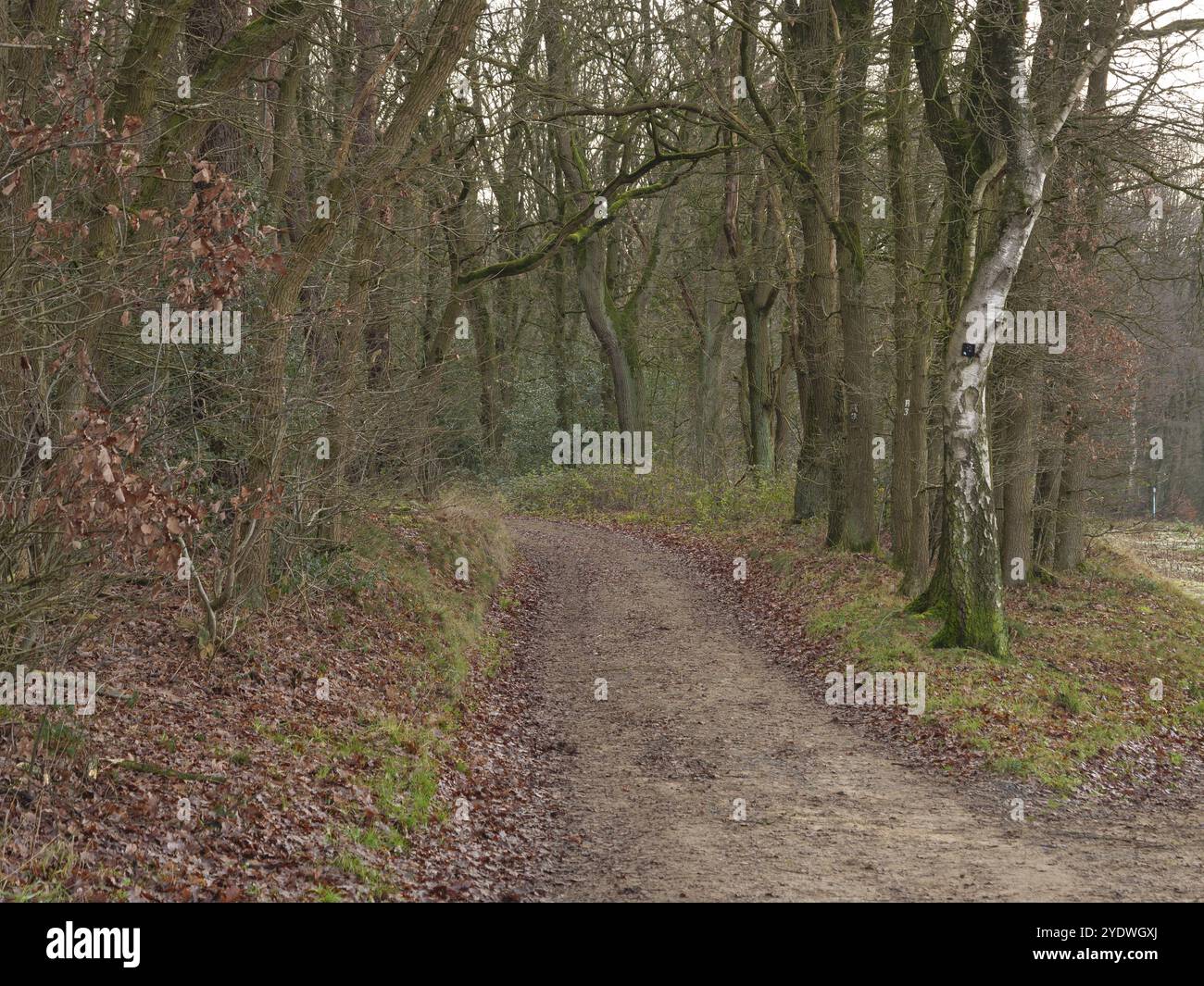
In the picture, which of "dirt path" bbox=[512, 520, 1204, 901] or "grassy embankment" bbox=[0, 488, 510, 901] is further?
"dirt path" bbox=[512, 520, 1204, 901]

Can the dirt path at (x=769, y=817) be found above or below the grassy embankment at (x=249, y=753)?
below

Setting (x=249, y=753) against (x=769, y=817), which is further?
(x=769, y=817)

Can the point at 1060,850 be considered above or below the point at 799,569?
below

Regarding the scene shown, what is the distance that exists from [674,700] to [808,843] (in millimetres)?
4228

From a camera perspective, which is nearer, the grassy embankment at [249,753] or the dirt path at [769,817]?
the grassy embankment at [249,753]

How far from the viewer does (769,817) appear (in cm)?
827

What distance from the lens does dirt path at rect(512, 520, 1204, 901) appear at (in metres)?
6.93

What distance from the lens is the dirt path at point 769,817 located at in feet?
22.7

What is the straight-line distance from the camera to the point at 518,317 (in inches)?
1371

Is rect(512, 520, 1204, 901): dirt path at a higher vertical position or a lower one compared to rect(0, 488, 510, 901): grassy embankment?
lower

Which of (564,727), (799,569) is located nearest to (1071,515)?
(799,569)

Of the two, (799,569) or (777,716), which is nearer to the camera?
(777,716)

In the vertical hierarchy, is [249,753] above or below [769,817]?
above

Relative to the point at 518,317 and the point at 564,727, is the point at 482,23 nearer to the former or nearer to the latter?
the point at 564,727
